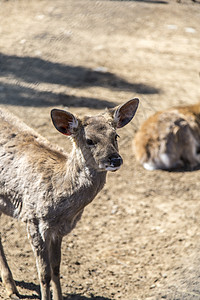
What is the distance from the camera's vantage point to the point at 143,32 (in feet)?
34.2

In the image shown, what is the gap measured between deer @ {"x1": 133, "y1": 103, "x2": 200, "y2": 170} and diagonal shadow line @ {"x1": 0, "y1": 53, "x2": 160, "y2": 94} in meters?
1.51

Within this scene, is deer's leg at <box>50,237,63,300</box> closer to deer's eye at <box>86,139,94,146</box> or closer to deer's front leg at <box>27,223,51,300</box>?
deer's front leg at <box>27,223,51,300</box>

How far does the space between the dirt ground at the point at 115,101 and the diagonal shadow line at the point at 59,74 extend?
2 centimetres

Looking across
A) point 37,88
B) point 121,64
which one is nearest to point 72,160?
point 37,88

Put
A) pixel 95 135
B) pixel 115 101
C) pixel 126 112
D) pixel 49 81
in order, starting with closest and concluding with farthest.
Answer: pixel 95 135 → pixel 126 112 → pixel 115 101 → pixel 49 81

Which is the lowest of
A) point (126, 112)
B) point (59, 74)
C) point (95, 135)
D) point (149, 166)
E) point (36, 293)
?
point (149, 166)

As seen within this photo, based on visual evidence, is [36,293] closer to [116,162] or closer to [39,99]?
[116,162]

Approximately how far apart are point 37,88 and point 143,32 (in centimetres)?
343

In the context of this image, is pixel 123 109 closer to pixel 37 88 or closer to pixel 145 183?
pixel 145 183

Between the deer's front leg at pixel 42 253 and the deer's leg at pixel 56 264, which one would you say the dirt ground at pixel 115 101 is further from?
the deer's front leg at pixel 42 253

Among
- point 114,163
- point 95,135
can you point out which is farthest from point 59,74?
point 114,163

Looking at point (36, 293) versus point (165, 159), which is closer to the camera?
point (36, 293)

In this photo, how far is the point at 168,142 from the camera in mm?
6770

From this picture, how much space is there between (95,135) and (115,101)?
428 centimetres
